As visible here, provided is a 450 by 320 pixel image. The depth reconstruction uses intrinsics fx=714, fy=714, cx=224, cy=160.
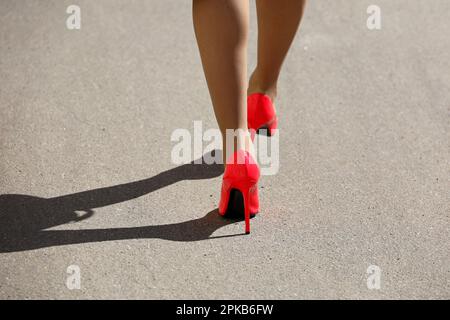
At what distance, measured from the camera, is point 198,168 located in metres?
2.72

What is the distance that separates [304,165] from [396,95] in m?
0.71

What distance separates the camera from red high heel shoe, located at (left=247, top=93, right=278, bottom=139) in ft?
8.96

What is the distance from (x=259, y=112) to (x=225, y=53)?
64 cm

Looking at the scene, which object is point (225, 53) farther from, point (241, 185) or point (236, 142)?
point (241, 185)

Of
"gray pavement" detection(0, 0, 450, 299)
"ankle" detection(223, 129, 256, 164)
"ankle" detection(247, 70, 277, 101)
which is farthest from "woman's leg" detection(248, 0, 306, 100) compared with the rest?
"ankle" detection(223, 129, 256, 164)

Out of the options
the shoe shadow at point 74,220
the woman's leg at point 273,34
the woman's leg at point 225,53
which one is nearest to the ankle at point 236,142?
the woman's leg at point 225,53

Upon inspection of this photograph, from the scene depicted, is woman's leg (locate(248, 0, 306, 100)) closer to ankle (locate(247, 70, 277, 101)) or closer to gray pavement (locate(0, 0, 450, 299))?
ankle (locate(247, 70, 277, 101))

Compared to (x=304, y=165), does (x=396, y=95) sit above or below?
above

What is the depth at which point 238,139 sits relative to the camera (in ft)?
7.36

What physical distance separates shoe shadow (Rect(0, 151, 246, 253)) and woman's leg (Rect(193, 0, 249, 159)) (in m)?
0.35

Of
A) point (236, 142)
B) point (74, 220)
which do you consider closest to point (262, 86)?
point (236, 142)

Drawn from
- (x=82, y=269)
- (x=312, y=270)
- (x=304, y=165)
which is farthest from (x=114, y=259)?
(x=304, y=165)

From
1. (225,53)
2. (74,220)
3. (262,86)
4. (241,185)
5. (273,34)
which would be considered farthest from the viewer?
(262,86)

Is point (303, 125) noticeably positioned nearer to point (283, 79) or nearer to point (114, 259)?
point (283, 79)
